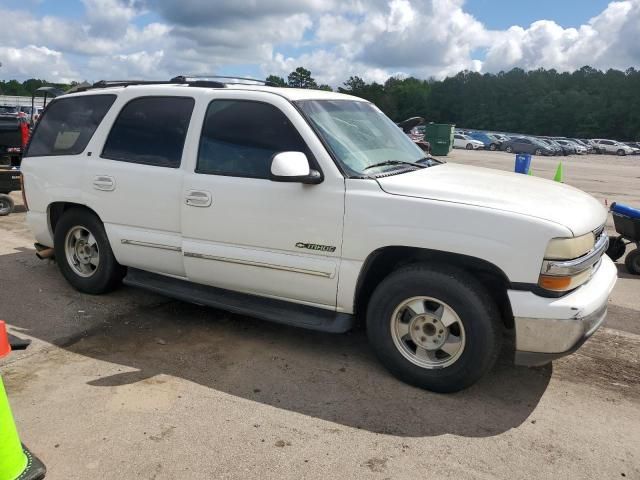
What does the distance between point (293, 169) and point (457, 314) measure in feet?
4.58

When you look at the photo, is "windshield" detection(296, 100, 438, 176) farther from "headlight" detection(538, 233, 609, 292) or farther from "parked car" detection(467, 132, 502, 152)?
"parked car" detection(467, 132, 502, 152)

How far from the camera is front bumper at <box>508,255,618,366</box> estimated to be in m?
3.26

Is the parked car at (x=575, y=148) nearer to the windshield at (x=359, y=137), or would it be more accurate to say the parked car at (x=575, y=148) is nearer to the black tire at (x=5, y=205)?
the black tire at (x=5, y=205)

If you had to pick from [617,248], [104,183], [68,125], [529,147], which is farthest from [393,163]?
[529,147]

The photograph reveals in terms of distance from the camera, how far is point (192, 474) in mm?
2861

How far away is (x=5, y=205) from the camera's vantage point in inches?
372

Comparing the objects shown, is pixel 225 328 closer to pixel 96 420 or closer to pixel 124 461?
pixel 96 420

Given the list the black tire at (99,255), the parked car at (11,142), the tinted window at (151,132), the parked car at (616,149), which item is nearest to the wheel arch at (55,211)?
the black tire at (99,255)

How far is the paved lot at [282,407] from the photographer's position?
2982 millimetres

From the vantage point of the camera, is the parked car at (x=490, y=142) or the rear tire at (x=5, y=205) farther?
the parked car at (x=490, y=142)

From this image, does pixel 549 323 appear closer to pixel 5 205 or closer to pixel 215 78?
pixel 215 78

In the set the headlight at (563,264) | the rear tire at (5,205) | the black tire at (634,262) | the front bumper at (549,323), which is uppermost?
the headlight at (563,264)

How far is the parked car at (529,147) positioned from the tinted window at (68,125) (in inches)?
1973

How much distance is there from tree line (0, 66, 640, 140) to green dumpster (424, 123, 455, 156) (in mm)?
51158
